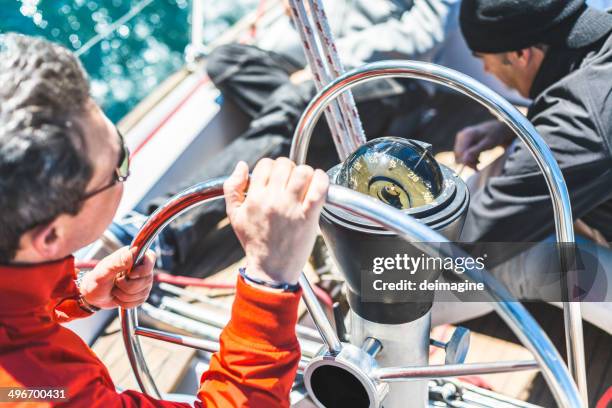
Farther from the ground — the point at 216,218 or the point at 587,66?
the point at 587,66

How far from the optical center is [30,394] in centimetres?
76

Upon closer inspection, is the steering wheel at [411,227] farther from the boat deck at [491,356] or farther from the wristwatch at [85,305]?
the boat deck at [491,356]

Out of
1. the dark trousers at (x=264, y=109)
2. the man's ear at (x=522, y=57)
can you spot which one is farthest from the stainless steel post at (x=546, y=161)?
the dark trousers at (x=264, y=109)

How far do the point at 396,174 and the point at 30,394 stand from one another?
52cm

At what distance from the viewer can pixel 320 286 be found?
6.23 feet

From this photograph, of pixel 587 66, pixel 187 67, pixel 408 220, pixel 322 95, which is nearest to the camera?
pixel 408 220

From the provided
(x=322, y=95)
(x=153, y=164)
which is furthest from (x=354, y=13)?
(x=322, y=95)

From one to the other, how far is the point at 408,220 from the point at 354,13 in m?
2.14

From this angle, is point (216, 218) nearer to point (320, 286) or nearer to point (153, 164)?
point (153, 164)

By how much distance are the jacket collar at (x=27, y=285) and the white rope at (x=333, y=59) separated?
562 mm

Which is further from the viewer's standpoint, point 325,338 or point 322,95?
point 322,95

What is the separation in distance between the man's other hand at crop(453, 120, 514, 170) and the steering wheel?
886 millimetres

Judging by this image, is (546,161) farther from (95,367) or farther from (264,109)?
(264,109)

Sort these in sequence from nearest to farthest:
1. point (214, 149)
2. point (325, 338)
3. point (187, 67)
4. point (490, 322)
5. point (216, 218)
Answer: point (325, 338) < point (490, 322) < point (216, 218) < point (214, 149) < point (187, 67)
